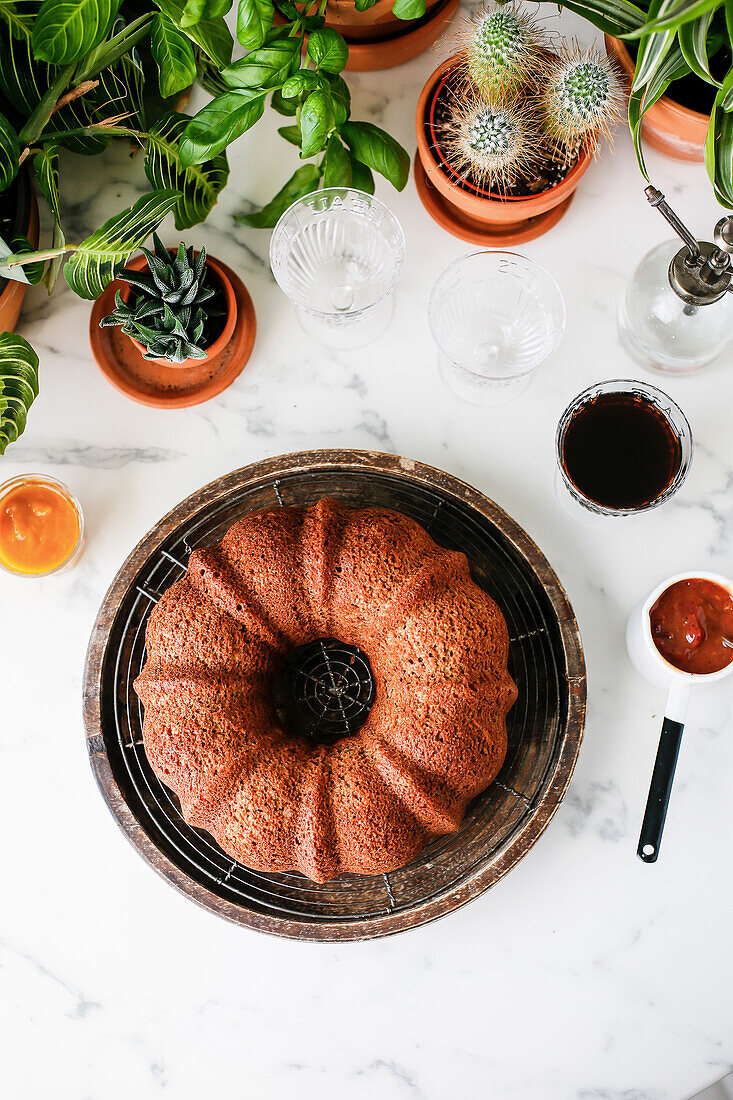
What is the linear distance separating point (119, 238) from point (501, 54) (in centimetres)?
79

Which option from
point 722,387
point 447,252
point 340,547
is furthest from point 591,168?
point 340,547

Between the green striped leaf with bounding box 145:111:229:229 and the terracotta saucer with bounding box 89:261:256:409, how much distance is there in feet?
0.44

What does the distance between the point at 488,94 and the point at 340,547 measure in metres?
0.94

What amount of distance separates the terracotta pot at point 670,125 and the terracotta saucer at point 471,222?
209 mm

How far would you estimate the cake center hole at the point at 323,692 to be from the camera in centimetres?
187

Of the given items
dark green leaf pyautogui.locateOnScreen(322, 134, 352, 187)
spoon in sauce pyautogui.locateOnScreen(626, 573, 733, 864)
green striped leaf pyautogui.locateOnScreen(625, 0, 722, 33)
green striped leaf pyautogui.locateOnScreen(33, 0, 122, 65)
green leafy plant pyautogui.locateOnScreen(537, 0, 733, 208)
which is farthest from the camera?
spoon in sauce pyautogui.locateOnScreen(626, 573, 733, 864)

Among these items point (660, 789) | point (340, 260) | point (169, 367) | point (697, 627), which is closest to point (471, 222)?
point (340, 260)

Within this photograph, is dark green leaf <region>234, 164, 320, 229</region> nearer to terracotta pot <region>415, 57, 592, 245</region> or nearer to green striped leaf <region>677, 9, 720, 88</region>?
terracotta pot <region>415, 57, 592, 245</region>

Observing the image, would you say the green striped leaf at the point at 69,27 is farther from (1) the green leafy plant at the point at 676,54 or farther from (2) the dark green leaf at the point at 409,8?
(1) the green leafy plant at the point at 676,54

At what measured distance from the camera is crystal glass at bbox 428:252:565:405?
6.29ft

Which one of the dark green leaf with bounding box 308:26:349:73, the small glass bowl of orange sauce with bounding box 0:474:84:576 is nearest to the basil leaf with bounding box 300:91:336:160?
the dark green leaf with bounding box 308:26:349:73

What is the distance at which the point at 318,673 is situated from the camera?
1.88 metres

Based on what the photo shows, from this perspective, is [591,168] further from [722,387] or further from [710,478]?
[710,478]

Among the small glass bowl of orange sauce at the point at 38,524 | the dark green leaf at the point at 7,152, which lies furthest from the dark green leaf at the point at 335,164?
the small glass bowl of orange sauce at the point at 38,524
